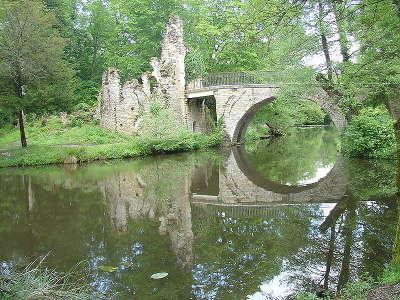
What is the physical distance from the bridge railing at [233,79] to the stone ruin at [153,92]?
122 centimetres

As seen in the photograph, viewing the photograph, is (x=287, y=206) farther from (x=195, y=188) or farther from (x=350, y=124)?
(x=350, y=124)

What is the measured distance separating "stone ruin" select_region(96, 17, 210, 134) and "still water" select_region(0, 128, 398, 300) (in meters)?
11.4

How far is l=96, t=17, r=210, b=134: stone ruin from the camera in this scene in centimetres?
2422

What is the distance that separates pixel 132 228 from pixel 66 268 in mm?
1997

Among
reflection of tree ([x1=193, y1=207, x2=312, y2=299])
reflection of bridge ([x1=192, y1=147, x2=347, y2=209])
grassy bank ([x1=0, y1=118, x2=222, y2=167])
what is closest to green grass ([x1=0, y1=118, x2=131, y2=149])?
grassy bank ([x1=0, y1=118, x2=222, y2=167])

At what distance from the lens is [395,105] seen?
13578mm

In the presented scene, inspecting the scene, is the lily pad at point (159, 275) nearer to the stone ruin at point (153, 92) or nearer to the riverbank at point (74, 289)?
the riverbank at point (74, 289)

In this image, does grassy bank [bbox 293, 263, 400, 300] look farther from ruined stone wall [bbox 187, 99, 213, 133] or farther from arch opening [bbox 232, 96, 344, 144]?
ruined stone wall [bbox 187, 99, 213, 133]

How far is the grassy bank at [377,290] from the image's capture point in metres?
3.55

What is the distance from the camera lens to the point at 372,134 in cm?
1473

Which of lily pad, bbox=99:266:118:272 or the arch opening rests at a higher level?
the arch opening

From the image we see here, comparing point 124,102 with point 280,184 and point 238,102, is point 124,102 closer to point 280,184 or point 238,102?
point 238,102

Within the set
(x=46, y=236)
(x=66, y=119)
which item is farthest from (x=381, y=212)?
(x=66, y=119)

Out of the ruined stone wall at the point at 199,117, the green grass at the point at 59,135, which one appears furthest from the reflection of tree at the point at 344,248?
the ruined stone wall at the point at 199,117
